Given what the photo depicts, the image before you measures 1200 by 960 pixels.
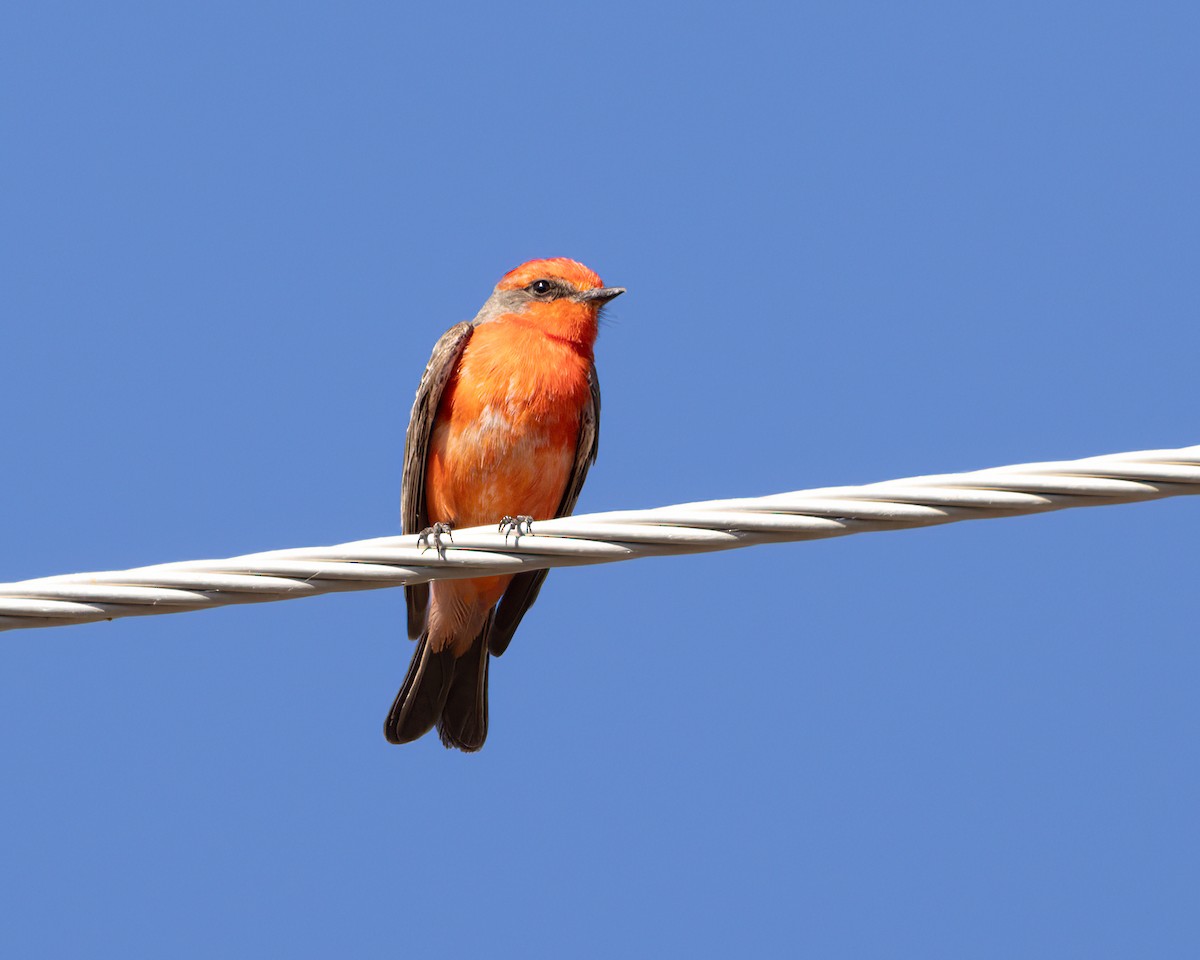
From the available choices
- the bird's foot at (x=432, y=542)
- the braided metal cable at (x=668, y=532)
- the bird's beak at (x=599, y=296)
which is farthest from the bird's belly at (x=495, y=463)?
the braided metal cable at (x=668, y=532)

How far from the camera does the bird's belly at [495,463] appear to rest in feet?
28.1

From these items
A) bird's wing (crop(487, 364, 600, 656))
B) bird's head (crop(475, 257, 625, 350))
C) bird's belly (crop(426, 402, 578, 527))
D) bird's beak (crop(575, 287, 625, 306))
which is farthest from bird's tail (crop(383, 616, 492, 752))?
bird's beak (crop(575, 287, 625, 306))

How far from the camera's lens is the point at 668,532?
5.28 meters

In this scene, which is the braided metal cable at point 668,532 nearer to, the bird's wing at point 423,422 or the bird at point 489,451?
the bird at point 489,451

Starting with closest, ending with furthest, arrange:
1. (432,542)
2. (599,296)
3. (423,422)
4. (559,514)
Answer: (432,542) < (423,422) < (559,514) < (599,296)

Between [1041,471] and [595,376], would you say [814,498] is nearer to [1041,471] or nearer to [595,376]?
[1041,471]

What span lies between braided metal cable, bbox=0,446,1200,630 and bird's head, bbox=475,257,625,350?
3878 millimetres

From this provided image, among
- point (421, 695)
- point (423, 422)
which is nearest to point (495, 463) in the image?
point (423, 422)

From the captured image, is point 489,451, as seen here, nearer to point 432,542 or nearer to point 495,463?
point 495,463

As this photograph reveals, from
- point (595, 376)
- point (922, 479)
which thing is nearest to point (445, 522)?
point (595, 376)

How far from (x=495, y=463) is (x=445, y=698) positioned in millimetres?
1643

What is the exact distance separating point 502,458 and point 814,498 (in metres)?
3.57

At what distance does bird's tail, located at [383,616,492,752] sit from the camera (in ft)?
30.5

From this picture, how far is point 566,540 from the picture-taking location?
17.7ft
